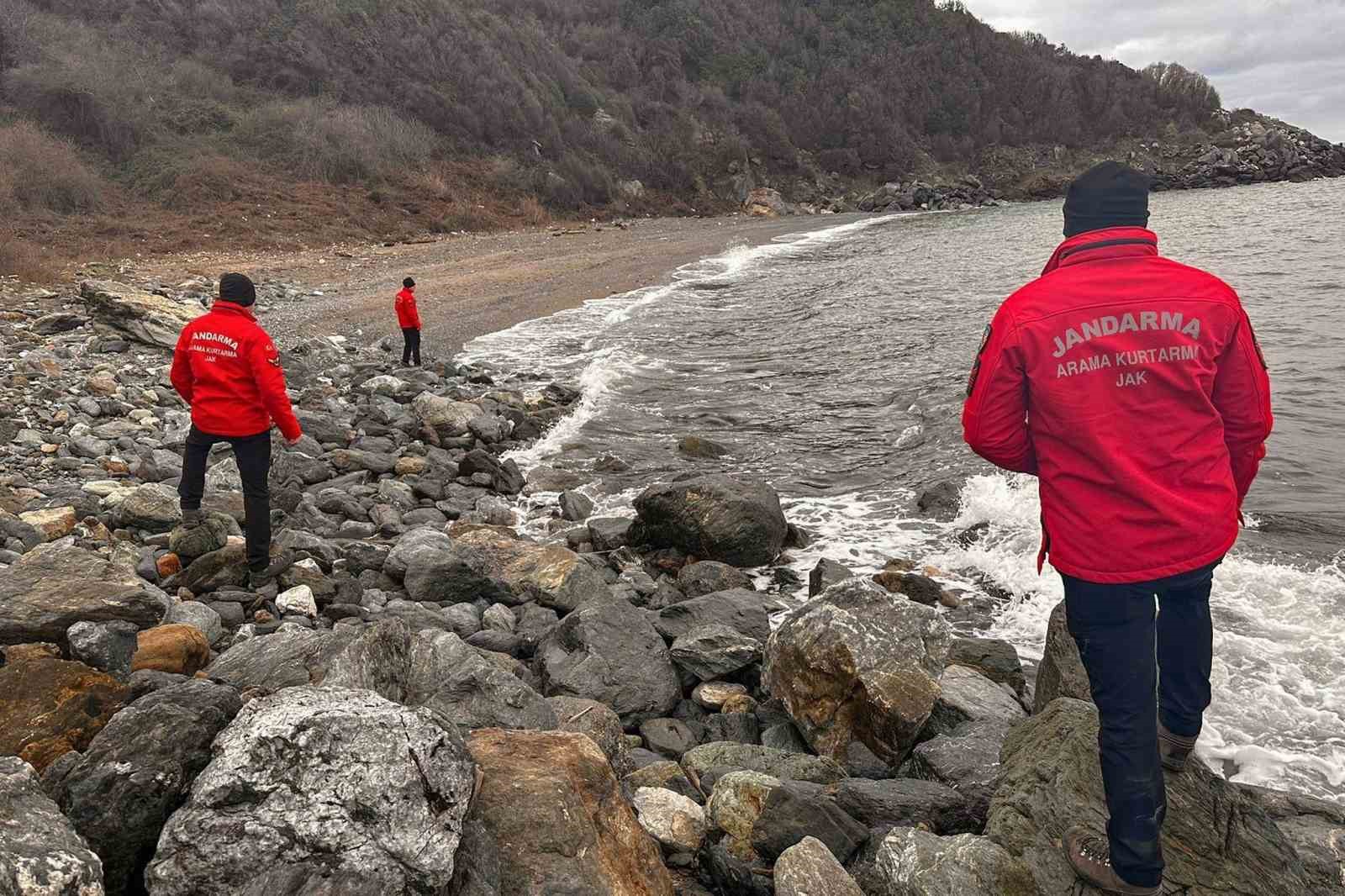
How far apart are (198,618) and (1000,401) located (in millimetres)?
4211

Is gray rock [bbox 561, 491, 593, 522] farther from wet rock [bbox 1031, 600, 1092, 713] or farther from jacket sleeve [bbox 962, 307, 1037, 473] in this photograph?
jacket sleeve [bbox 962, 307, 1037, 473]

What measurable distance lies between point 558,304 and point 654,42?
60.2 metres

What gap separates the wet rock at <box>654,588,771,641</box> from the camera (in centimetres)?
573

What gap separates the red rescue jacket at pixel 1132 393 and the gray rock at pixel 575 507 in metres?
6.39

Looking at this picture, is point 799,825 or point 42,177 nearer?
point 799,825

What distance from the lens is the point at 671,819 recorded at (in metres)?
3.25

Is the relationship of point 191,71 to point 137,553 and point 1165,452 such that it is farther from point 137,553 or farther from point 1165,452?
point 1165,452

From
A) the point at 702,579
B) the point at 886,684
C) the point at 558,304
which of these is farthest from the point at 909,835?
the point at 558,304

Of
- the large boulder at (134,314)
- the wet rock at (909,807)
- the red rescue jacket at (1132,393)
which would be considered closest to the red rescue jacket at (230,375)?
the wet rock at (909,807)

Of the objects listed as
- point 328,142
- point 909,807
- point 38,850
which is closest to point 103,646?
point 38,850

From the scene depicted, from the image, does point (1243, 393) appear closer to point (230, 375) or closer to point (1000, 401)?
point (1000, 401)

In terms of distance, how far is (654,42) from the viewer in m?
72.0

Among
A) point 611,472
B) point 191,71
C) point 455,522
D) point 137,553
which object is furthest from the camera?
point 191,71

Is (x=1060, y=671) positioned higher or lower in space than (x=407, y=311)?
lower
